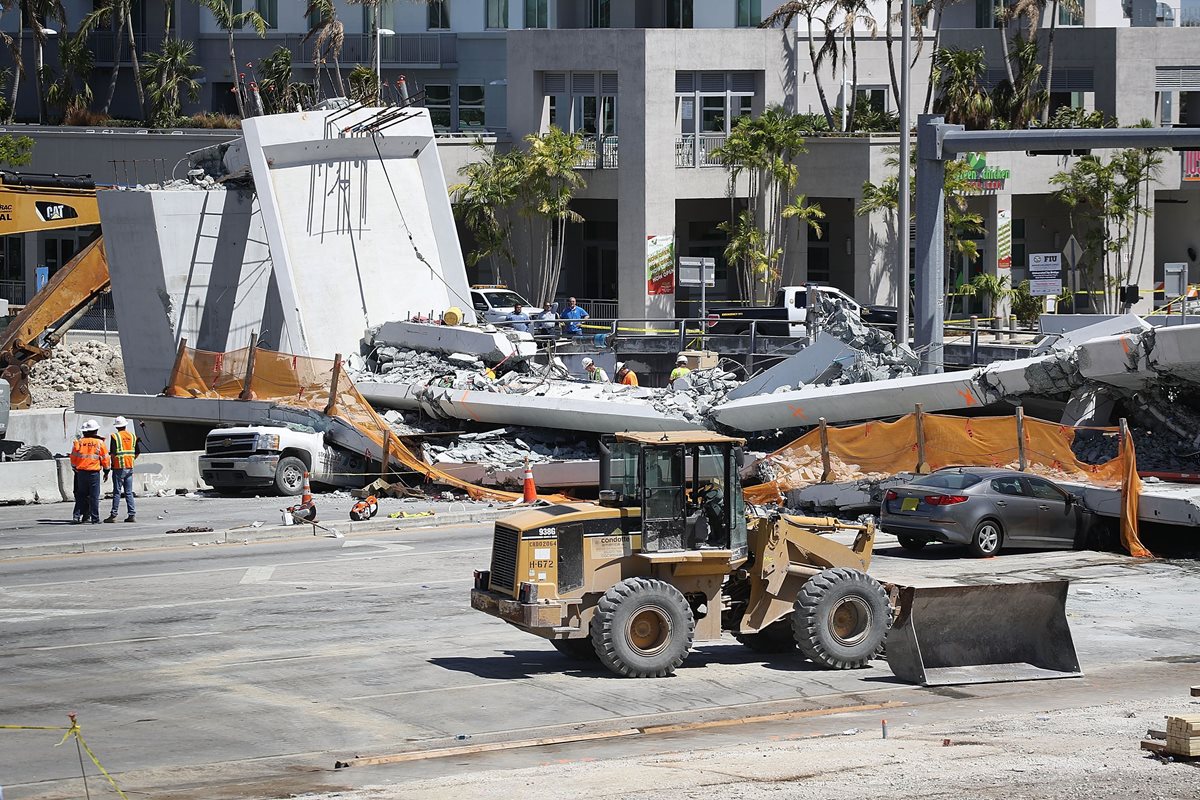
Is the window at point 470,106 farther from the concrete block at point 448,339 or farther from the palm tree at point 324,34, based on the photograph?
the concrete block at point 448,339

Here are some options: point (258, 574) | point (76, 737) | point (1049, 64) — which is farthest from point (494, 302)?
point (76, 737)

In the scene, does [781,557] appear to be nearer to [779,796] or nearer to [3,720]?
[779,796]

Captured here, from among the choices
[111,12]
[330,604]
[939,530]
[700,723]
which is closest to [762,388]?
[939,530]

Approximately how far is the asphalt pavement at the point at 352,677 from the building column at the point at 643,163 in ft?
112

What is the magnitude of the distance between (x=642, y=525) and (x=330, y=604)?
5.42m

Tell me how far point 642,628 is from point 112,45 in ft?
233

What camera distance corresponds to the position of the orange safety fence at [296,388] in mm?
29766

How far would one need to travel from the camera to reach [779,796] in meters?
10.3

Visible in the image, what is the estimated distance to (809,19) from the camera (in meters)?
57.7

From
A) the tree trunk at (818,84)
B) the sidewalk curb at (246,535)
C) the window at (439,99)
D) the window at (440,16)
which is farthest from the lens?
the window at (439,99)

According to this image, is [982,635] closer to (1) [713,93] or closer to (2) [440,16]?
(1) [713,93]

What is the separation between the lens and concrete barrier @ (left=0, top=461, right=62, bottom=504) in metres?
29.1

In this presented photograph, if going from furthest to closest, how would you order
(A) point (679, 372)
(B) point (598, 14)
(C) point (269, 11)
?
(C) point (269, 11) → (B) point (598, 14) → (A) point (679, 372)

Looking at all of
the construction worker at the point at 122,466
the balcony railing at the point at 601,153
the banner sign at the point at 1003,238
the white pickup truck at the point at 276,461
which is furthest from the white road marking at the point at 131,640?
the banner sign at the point at 1003,238
